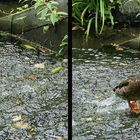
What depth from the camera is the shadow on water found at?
341 centimetres

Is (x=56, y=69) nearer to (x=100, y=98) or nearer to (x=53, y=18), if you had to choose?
(x=53, y=18)

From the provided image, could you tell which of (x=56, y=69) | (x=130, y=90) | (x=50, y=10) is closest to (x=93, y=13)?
(x=50, y=10)

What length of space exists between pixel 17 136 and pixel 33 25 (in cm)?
242

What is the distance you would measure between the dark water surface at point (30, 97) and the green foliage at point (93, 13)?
29.4 inches

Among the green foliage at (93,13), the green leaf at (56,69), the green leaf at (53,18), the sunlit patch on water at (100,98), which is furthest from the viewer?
the green foliage at (93,13)

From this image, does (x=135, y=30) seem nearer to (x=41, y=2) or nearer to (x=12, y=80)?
(x=41, y=2)

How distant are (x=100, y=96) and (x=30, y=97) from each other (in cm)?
63

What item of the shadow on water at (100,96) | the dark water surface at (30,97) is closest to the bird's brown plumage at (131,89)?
the shadow on water at (100,96)

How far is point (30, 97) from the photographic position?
13.3 feet

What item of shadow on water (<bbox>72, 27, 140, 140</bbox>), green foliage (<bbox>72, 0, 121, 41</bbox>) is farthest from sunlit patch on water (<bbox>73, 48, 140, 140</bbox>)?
green foliage (<bbox>72, 0, 121, 41</bbox>)

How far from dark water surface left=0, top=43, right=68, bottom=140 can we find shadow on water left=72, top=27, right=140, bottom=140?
5.3 inches

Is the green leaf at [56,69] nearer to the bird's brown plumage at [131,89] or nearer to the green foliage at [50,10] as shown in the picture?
the green foliage at [50,10]

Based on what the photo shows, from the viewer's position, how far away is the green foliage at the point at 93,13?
5.33 m

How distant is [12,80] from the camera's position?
444 centimetres
